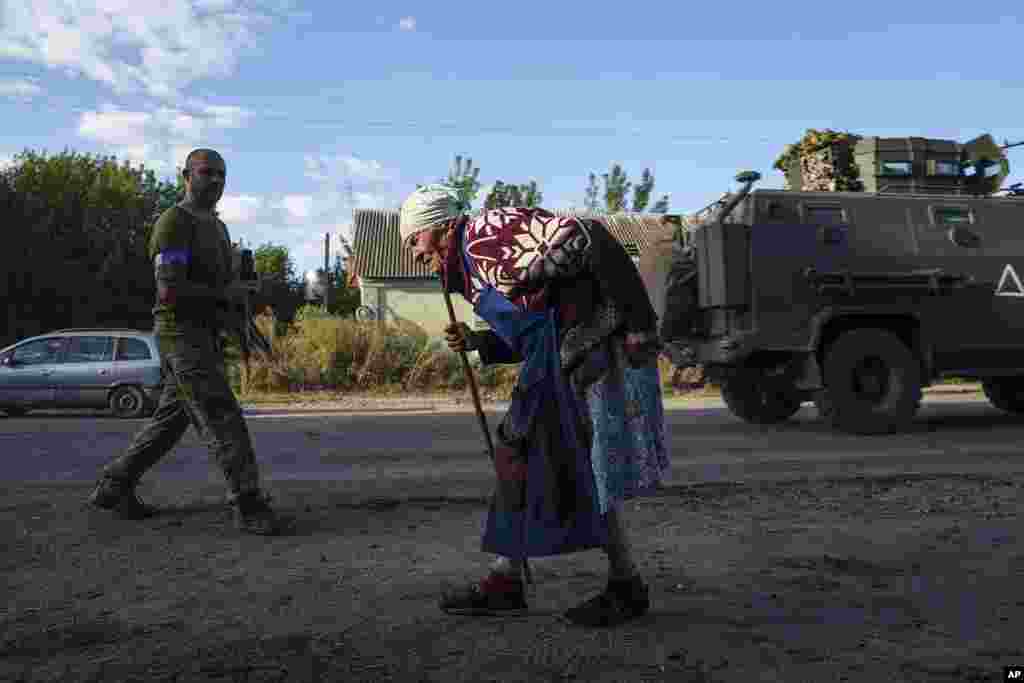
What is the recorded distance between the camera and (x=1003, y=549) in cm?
455

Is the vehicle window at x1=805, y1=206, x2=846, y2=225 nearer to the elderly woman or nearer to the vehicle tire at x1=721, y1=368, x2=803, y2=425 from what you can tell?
the vehicle tire at x1=721, y1=368, x2=803, y2=425

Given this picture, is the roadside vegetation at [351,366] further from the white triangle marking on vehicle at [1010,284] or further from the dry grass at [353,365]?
the white triangle marking on vehicle at [1010,284]

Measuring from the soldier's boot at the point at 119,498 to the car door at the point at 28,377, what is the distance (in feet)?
32.5

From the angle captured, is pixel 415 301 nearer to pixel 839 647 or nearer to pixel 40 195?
pixel 40 195

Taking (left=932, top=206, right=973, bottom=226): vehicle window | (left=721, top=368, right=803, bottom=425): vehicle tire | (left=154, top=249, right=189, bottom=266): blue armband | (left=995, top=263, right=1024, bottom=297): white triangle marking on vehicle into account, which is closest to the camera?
(left=154, top=249, right=189, bottom=266): blue armband

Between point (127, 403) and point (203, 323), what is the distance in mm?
9850

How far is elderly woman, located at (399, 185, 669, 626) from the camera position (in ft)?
11.2

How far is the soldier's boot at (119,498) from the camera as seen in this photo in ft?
17.5

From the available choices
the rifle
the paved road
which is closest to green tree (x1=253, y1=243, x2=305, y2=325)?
the paved road

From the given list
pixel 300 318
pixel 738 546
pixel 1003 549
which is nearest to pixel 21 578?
pixel 738 546

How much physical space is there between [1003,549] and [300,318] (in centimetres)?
1668

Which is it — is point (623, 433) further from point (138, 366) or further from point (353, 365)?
point (353, 365)

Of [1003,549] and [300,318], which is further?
[300,318]

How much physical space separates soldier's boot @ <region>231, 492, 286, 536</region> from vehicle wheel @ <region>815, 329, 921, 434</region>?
594 cm
